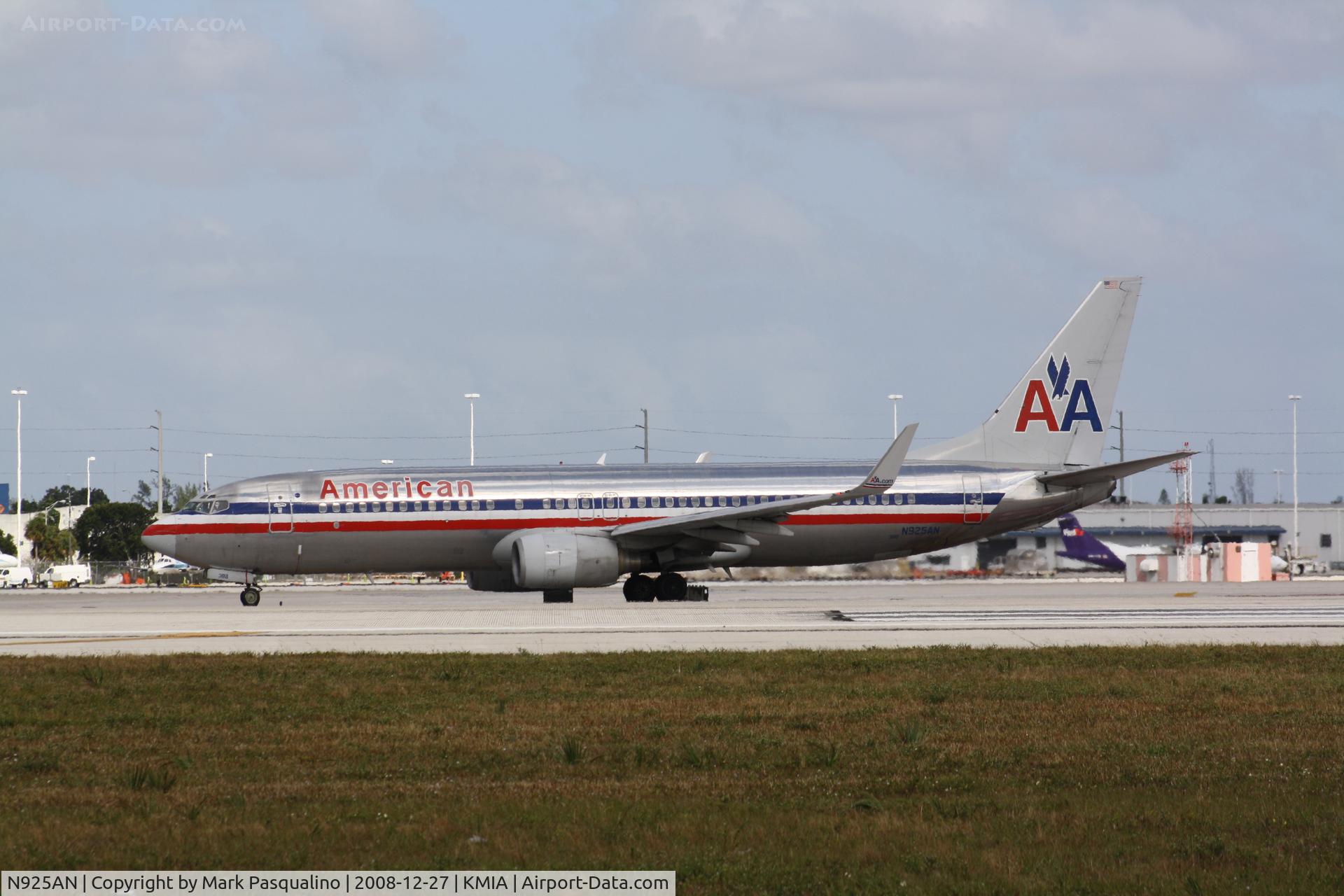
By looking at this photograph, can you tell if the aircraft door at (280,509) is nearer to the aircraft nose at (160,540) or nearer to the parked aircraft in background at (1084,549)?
the aircraft nose at (160,540)

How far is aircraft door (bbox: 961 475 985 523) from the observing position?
3750 cm

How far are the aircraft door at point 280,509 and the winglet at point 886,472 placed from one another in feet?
47.0

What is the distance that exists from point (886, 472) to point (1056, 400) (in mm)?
8564

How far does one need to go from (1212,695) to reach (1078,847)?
782 centimetres

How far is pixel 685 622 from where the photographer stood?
2672cm

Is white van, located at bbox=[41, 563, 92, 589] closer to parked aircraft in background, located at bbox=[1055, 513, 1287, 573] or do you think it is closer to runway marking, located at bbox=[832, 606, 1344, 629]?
parked aircraft in background, located at bbox=[1055, 513, 1287, 573]

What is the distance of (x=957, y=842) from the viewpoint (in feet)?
27.8

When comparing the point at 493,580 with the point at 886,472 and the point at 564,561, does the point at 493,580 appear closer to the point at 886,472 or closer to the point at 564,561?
the point at 564,561

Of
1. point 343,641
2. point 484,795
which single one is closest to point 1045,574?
point 343,641

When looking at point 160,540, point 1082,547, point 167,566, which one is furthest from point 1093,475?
point 167,566

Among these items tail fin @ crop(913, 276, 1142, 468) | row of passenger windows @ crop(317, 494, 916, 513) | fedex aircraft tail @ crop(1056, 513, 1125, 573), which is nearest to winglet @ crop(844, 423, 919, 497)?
row of passenger windows @ crop(317, 494, 916, 513)

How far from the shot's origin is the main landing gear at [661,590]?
36.6 metres

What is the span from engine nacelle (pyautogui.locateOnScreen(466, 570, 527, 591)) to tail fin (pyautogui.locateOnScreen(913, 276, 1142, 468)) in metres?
12.2

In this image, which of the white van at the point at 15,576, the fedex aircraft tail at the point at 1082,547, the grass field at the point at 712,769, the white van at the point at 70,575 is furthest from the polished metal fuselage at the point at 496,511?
the white van at the point at 15,576
